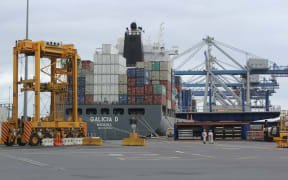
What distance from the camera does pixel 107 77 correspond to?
58.5m

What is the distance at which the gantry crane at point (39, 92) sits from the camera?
36562 mm

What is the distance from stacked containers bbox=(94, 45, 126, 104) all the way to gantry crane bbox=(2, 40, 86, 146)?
15.9m

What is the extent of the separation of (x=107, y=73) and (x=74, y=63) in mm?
17886

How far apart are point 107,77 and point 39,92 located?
825 inches

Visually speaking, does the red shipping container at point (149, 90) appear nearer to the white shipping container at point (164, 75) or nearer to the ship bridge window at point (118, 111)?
the ship bridge window at point (118, 111)

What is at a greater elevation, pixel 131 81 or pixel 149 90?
pixel 131 81

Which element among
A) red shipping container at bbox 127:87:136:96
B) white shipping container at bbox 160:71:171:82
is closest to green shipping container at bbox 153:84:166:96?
red shipping container at bbox 127:87:136:96

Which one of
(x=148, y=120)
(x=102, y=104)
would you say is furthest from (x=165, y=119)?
(x=102, y=104)

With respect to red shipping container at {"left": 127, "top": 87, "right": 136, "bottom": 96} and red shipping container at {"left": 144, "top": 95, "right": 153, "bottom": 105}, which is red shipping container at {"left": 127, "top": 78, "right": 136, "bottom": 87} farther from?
red shipping container at {"left": 144, "top": 95, "right": 153, "bottom": 105}

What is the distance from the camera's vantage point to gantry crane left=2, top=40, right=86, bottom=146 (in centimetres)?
3656

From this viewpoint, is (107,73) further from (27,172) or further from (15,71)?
(27,172)

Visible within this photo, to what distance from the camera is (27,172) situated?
43.9ft

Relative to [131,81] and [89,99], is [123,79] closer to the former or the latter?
[131,81]

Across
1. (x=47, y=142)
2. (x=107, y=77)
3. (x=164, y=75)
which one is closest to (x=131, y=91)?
(x=107, y=77)
